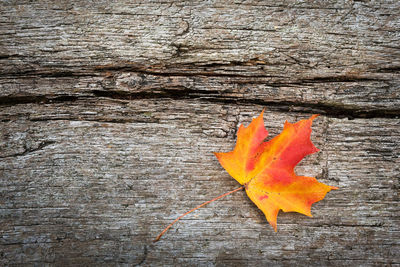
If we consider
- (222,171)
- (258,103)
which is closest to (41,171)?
(222,171)

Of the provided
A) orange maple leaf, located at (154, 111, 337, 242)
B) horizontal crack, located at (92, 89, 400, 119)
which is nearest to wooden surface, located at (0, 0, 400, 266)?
horizontal crack, located at (92, 89, 400, 119)

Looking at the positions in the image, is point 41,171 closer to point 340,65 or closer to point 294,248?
point 294,248

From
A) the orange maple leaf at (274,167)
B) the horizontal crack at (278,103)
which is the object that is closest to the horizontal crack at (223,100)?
the horizontal crack at (278,103)

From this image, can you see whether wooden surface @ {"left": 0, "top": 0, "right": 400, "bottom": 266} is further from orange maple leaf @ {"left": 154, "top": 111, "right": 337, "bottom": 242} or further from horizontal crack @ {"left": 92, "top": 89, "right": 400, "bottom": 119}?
orange maple leaf @ {"left": 154, "top": 111, "right": 337, "bottom": 242}

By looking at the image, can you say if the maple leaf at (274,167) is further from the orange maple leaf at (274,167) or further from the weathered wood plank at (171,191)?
the weathered wood plank at (171,191)

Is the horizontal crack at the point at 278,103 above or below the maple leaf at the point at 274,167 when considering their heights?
above
